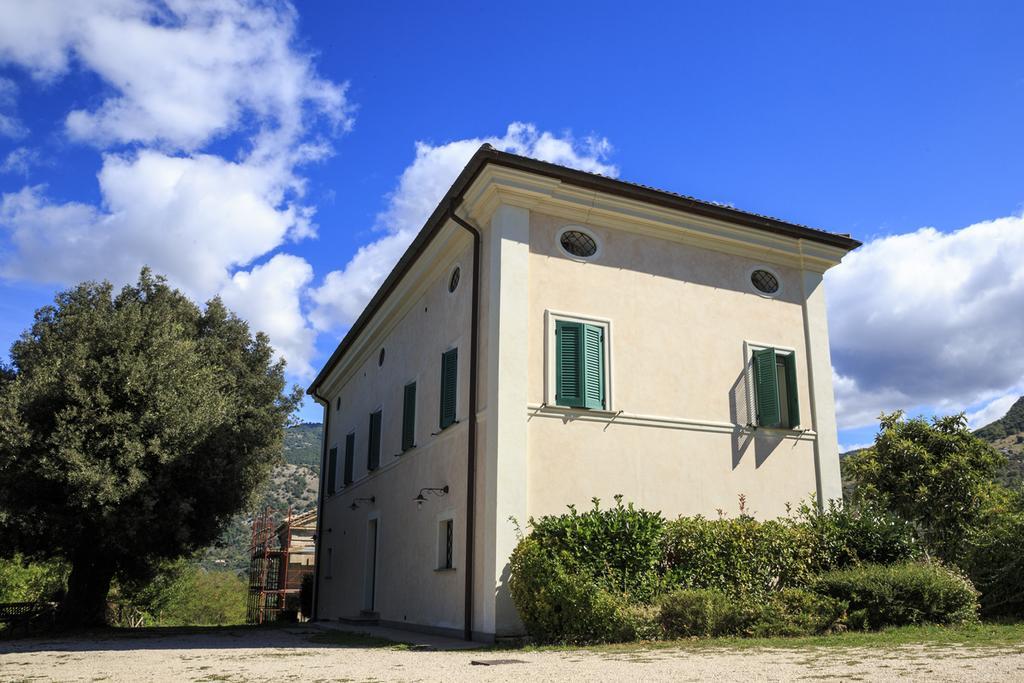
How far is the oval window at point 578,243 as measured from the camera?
1267 centimetres

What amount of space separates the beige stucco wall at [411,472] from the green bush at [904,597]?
5.40 metres

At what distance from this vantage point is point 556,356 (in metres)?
12.0

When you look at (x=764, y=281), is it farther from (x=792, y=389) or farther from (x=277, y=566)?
(x=277, y=566)

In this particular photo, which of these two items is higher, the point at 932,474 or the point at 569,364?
the point at 569,364

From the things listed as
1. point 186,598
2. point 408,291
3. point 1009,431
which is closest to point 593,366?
point 408,291

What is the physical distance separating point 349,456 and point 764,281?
40.1 feet

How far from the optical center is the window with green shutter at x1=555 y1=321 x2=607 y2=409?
1191cm

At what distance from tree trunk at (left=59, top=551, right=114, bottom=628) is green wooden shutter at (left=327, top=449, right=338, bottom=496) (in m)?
6.77

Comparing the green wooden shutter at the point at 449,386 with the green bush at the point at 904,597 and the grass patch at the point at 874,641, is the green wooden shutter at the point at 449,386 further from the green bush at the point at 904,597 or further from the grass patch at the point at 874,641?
the green bush at the point at 904,597

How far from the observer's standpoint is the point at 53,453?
1441cm

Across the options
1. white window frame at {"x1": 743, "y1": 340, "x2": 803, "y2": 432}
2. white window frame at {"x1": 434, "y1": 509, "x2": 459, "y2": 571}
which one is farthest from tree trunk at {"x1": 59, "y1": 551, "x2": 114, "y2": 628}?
white window frame at {"x1": 743, "y1": 340, "x2": 803, "y2": 432}

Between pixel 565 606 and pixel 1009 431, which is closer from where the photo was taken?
pixel 565 606

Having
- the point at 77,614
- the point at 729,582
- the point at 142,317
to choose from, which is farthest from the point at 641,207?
the point at 77,614

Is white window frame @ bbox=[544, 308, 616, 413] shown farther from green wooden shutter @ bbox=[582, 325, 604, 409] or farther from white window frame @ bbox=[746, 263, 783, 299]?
white window frame @ bbox=[746, 263, 783, 299]
